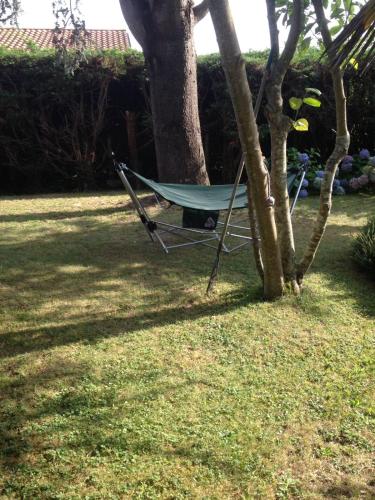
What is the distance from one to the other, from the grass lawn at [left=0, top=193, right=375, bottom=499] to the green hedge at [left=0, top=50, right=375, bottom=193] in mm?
4790

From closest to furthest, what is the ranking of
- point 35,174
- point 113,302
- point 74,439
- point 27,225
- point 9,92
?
point 74,439
point 113,302
point 27,225
point 9,92
point 35,174

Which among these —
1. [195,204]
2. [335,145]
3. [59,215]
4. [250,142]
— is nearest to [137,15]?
[59,215]

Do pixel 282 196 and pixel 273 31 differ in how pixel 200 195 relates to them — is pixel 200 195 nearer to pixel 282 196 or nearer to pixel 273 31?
pixel 282 196

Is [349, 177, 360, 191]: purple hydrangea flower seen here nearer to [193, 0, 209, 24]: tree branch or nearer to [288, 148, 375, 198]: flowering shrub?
[288, 148, 375, 198]: flowering shrub

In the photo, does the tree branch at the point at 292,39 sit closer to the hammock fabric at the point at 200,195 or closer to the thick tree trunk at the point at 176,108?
the hammock fabric at the point at 200,195

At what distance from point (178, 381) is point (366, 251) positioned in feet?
8.04

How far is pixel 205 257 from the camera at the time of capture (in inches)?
187

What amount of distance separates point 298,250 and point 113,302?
2181mm

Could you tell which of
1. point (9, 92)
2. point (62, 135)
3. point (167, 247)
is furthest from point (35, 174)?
point (167, 247)

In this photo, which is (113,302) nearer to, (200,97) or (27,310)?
(27,310)

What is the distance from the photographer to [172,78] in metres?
6.74

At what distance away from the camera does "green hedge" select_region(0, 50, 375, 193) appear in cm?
858

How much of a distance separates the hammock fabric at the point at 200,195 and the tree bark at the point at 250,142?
3.71 feet

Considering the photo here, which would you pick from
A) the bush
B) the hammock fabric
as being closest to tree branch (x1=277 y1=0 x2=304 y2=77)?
the hammock fabric
